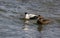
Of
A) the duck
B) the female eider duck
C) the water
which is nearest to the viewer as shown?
the water

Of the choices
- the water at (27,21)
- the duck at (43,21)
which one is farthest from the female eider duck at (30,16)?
the duck at (43,21)

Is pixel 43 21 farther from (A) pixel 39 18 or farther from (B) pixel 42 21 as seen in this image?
(A) pixel 39 18

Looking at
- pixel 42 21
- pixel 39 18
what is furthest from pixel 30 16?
pixel 42 21

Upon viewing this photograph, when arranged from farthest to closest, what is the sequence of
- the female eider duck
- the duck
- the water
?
the female eider duck
the duck
the water

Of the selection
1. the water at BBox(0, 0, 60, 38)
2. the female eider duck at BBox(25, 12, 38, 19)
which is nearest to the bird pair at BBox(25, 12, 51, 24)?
the female eider duck at BBox(25, 12, 38, 19)

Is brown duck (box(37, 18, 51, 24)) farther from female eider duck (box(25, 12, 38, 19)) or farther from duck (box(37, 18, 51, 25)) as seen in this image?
female eider duck (box(25, 12, 38, 19))

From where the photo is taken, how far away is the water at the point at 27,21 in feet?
37.8

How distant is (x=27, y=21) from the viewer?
1338 centimetres

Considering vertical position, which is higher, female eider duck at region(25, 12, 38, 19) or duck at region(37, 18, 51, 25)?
female eider duck at region(25, 12, 38, 19)

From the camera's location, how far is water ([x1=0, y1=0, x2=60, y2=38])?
37.8 feet

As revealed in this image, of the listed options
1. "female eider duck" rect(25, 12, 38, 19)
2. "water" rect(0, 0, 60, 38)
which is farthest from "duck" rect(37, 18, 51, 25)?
"female eider duck" rect(25, 12, 38, 19)

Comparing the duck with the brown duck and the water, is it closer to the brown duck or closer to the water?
the brown duck

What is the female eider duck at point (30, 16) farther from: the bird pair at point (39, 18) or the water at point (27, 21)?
the water at point (27, 21)

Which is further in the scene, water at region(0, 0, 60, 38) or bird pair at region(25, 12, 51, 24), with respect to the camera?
bird pair at region(25, 12, 51, 24)
